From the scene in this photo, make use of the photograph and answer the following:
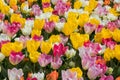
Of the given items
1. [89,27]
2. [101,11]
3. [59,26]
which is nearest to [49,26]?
[59,26]

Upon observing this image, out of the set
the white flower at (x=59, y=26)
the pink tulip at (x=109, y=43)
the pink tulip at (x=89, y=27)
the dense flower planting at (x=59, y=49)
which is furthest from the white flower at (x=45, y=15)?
the pink tulip at (x=109, y=43)

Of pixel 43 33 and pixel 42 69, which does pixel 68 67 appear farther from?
pixel 43 33

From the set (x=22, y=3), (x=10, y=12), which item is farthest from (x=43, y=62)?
(x=22, y=3)

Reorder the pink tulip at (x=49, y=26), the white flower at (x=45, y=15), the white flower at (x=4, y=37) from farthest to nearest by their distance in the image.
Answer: the white flower at (x=45, y=15) < the pink tulip at (x=49, y=26) < the white flower at (x=4, y=37)

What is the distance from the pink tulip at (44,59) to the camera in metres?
3.70

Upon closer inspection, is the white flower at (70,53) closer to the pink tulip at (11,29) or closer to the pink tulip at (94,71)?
the pink tulip at (94,71)

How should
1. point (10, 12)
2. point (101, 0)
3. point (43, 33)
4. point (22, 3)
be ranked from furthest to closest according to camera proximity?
1. point (101, 0)
2. point (22, 3)
3. point (10, 12)
4. point (43, 33)

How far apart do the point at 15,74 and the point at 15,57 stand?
0.24 m

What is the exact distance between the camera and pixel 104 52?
3996mm

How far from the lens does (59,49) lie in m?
3.80

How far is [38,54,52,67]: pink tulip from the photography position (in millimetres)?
3696

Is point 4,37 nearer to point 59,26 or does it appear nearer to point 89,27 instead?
point 59,26

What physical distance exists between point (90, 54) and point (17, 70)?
27.5 inches

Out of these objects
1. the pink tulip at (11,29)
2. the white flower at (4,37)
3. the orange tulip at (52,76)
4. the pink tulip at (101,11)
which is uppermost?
the pink tulip at (11,29)
